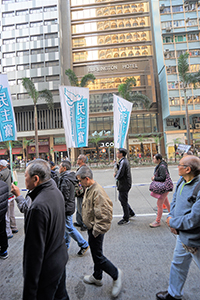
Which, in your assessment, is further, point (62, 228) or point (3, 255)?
point (3, 255)

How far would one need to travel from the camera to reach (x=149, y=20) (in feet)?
122

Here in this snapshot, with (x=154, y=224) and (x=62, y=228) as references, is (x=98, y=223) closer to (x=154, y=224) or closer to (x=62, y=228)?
(x=62, y=228)

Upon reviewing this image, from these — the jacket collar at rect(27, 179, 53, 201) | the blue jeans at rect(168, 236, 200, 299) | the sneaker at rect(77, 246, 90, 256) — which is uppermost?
the jacket collar at rect(27, 179, 53, 201)

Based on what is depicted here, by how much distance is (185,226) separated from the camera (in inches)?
68.8

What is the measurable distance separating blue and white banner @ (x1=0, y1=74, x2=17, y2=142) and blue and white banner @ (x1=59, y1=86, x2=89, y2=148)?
171 centimetres

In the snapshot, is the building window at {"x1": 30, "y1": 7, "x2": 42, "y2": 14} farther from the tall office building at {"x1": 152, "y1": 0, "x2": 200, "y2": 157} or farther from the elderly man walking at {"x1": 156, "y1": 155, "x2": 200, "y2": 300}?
the elderly man walking at {"x1": 156, "y1": 155, "x2": 200, "y2": 300}

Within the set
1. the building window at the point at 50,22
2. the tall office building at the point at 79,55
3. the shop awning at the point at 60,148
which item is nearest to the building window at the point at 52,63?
the tall office building at the point at 79,55

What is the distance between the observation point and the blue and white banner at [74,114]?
21.4ft

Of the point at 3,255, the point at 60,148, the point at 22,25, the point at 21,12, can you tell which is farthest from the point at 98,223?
the point at 21,12

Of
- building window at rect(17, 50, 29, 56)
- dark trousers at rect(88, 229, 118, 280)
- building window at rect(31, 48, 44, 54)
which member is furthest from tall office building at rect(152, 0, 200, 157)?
dark trousers at rect(88, 229, 118, 280)

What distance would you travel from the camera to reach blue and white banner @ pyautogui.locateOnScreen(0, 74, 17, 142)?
5.29m

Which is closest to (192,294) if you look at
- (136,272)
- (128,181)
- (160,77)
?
(136,272)

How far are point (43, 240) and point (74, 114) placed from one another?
5670 millimetres

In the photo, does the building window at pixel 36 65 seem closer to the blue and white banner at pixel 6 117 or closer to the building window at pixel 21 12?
the building window at pixel 21 12
